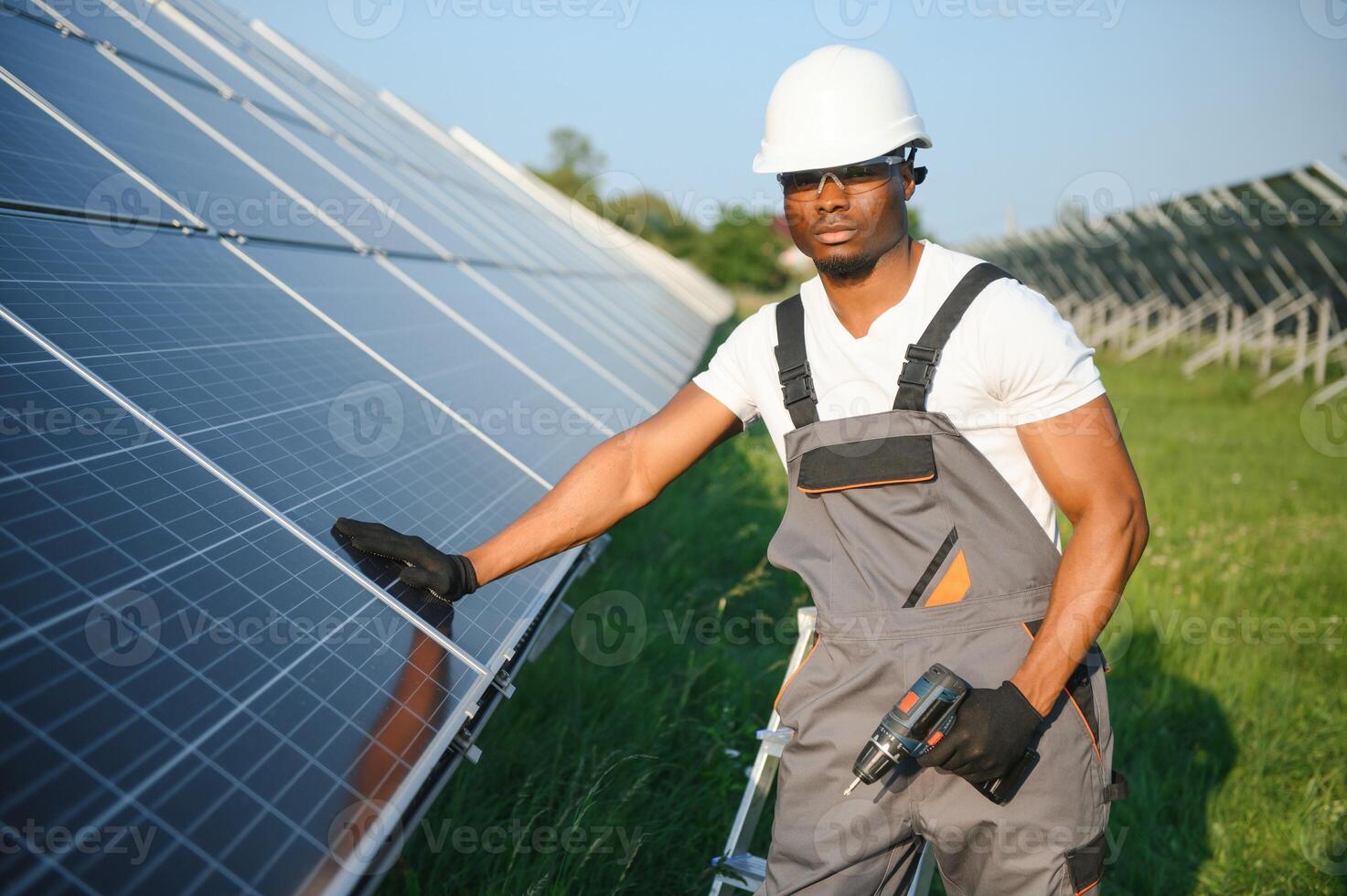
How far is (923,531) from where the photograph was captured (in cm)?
222

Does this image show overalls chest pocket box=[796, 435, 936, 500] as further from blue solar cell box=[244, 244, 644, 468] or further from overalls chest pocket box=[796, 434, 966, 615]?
blue solar cell box=[244, 244, 644, 468]

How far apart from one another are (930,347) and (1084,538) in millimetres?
522

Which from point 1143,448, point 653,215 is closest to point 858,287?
point 1143,448

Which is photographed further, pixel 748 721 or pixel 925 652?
pixel 748 721

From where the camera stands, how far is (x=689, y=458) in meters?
2.65

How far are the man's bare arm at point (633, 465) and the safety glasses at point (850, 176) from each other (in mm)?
602

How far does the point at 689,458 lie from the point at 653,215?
75.6m

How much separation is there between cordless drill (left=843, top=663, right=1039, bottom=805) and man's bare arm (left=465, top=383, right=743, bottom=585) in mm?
875

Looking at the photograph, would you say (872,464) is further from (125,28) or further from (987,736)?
(125,28)

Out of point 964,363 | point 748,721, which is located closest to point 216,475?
point 964,363

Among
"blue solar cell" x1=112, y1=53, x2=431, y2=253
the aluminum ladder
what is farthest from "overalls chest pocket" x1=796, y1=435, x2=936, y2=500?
"blue solar cell" x1=112, y1=53, x2=431, y2=253

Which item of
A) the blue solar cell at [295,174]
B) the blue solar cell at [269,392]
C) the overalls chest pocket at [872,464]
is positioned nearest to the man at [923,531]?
the overalls chest pocket at [872,464]

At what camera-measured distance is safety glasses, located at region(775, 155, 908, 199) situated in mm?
2293

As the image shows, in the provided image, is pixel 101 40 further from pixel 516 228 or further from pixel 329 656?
pixel 516 228
